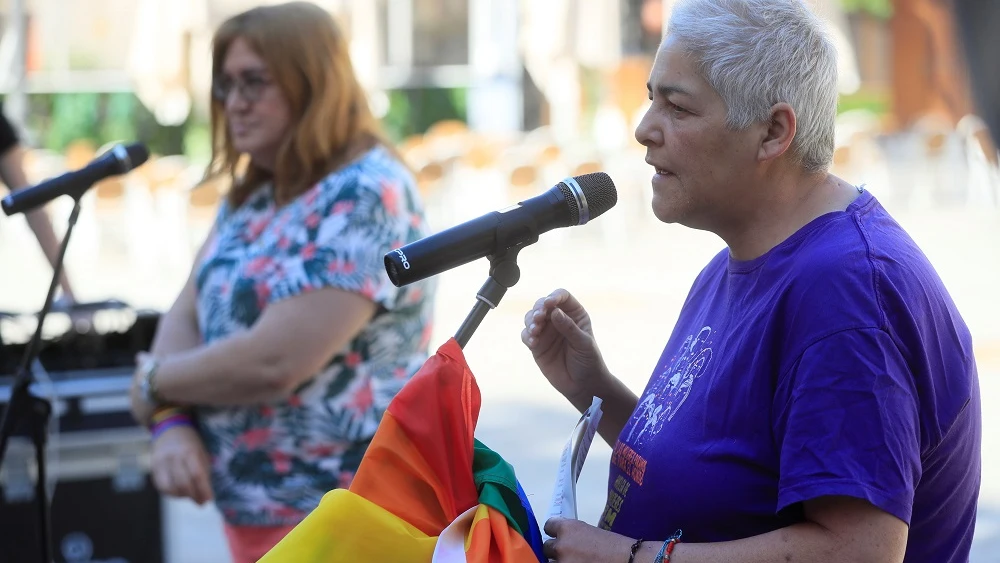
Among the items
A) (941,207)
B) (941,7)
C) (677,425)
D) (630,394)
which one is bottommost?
(941,207)

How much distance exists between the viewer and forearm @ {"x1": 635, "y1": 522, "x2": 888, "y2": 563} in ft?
4.78

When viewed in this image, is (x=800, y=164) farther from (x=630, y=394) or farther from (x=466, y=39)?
(x=466, y=39)

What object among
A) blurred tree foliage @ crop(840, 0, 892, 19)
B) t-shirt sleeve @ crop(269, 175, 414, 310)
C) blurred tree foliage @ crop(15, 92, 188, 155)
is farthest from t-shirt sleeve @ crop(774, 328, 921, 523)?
blurred tree foliage @ crop(840, 0, 892, 19)

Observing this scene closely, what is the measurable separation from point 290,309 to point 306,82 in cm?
59

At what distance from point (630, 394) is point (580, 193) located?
0.49 metres

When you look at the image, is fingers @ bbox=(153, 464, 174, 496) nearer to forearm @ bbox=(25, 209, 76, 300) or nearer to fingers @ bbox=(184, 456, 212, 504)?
fingers @ bbox=(184, 456, 212, 504)

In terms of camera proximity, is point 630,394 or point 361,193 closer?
point 630,394

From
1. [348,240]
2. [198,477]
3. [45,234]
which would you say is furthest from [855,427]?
[45,234]

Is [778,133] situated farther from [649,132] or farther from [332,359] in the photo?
[332,359]

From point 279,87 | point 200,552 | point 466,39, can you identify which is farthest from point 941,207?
point 279,87

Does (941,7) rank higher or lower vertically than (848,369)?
higher

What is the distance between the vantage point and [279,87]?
2773mm

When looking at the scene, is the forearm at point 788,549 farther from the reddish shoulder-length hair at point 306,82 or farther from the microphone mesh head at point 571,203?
the reddish shoulder-length hair at point 306,82

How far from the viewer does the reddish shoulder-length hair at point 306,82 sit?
2758 millimetres
